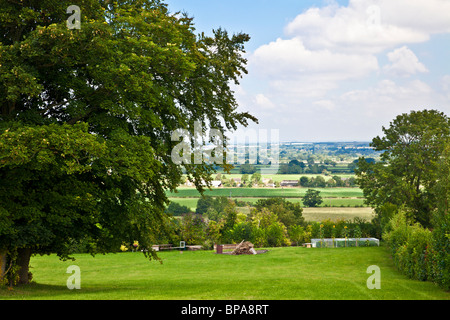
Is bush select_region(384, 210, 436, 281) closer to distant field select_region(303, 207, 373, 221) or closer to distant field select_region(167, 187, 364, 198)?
distant field select_region(303, 207, 373, 221)

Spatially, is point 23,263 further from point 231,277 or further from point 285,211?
point 285,211

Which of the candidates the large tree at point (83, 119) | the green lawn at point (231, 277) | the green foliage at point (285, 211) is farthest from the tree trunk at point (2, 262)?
the green foliage at point (285, 211)

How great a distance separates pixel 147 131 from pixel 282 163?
102960 millimetres

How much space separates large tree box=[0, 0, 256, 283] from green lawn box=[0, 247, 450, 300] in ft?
7.02

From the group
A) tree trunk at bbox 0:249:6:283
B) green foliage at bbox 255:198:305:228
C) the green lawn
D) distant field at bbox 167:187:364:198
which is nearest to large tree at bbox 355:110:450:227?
green foliage at bbox 255:198:305:228

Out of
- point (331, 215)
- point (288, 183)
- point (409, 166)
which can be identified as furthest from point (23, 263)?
point (288, 183)

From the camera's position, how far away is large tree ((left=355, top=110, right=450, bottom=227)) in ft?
129

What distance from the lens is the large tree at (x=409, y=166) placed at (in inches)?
1553

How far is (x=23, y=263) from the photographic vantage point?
1622cm

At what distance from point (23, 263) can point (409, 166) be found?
35313 millimetres

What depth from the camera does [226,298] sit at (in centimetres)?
1116

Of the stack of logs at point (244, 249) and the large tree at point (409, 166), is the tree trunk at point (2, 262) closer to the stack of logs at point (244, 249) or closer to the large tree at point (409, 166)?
the stack of logs at point (244, 249)
